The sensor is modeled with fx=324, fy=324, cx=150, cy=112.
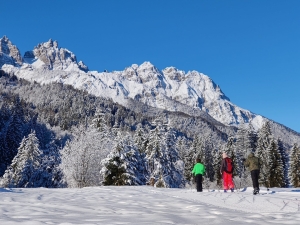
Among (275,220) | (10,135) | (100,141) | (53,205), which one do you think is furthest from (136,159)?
(10,135)

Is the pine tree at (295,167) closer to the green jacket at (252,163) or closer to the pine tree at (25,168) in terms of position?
the green jacket at (252,163)

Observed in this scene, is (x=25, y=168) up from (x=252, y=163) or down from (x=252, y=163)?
up

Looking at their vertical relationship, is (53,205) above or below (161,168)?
below

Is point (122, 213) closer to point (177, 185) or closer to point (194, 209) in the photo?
point (194, 209)

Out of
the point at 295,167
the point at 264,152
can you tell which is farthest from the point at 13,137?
the point at 295,167

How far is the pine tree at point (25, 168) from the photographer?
149ft

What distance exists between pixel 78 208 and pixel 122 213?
1.28 meters

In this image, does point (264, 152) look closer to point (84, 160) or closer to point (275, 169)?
point (275, 169)

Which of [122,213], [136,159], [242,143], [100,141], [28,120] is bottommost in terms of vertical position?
Result: [122,213]

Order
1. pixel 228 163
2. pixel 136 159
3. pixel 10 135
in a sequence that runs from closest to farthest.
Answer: pixel 228 163
pixel 136 159
pixel 10 135

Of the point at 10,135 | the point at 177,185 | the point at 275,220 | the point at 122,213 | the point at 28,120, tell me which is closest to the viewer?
the point at 275,220

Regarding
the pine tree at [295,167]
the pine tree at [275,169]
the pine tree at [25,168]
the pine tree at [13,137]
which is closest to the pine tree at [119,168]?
the pine tree at [25,168]

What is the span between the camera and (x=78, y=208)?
8297 mm

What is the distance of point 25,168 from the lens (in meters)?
46.9
